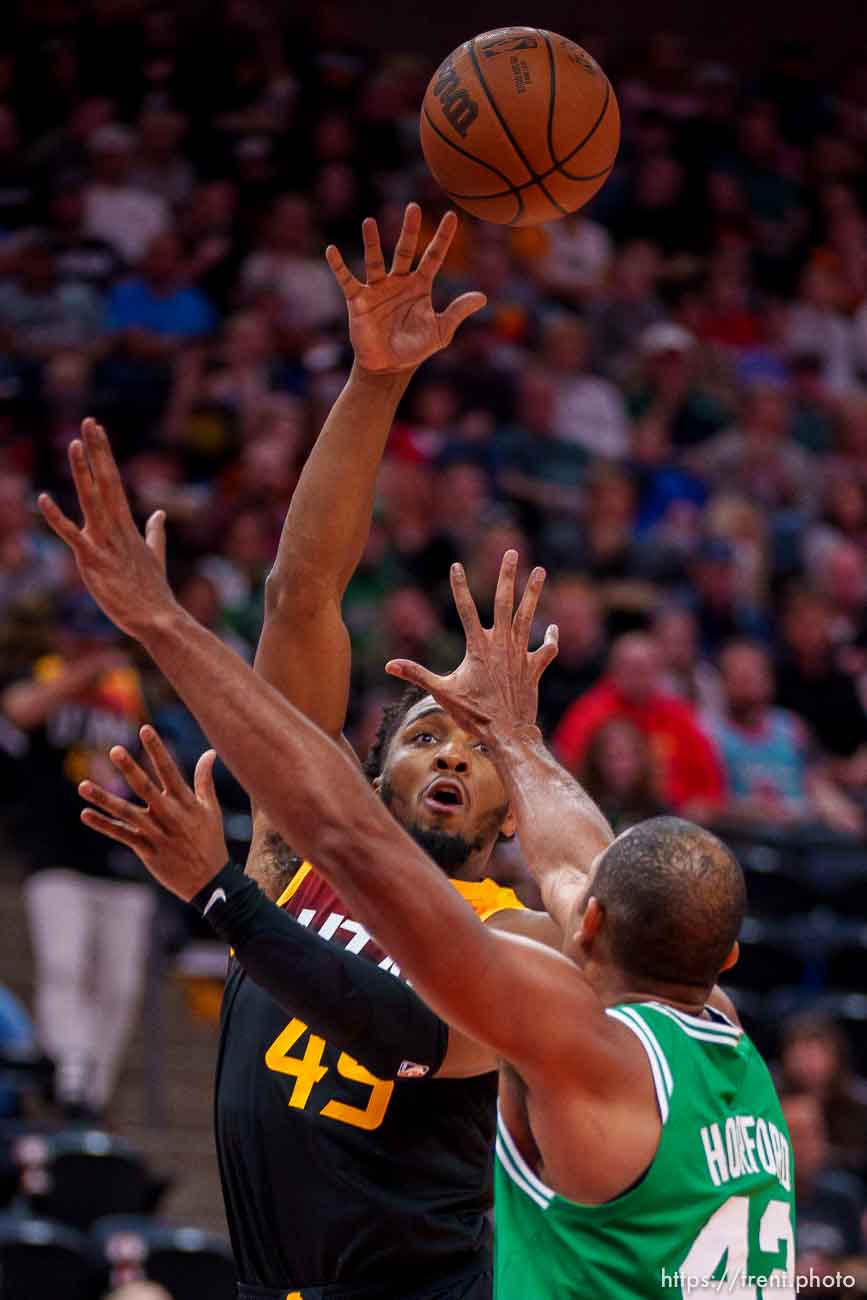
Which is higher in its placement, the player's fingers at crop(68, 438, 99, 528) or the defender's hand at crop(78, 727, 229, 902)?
the player's fingers at crop(68, 438, 99, 528)

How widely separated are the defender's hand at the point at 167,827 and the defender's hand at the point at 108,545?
319mm

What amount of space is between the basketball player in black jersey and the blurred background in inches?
114

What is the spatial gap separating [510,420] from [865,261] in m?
4.02

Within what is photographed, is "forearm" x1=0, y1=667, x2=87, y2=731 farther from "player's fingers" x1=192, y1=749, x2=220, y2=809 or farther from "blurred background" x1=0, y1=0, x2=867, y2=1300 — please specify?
"player's fingers" x1=192, y1=749, x2=220, y2=809

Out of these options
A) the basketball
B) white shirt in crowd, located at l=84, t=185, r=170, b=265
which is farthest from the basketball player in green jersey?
white shirt in crowd, located at l=84, t=185, r=170, b=265

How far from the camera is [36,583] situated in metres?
9.27

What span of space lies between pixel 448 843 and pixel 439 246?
1164 millimetres

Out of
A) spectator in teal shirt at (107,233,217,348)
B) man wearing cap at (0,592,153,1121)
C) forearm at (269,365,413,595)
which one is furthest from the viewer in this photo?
spectator in teal shirt at (107,233,217,348)

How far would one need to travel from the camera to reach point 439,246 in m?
4.18

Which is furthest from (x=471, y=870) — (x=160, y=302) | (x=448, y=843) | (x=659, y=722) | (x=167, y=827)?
(x=160, y=302)

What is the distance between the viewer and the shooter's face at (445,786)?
13.4ft

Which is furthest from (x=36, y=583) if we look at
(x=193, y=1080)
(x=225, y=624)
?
(x=193, y=1080)

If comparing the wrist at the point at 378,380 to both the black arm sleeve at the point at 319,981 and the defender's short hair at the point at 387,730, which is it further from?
the black arm sleeve at the point at 319,981

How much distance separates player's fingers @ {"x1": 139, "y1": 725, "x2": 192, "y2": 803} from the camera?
3.26 meters
